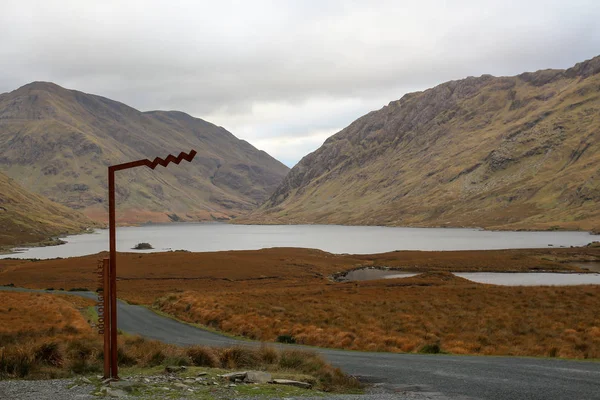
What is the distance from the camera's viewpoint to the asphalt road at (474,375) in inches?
566

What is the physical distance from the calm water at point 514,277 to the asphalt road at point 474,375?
49577 mm

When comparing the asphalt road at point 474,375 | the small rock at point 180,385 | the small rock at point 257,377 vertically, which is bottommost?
the asphalt road at point 474,375

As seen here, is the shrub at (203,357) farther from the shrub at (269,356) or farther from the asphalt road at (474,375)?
the asphalt road at (474,375)

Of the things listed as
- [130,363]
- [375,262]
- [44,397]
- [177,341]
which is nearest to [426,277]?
[375,262]

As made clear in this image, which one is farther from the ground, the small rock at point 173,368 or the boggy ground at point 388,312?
the small rock at point 173,368

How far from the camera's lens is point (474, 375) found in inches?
663

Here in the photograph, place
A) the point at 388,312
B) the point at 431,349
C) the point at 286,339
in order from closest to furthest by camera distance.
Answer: the point at 431,349, the point at 286,339, the point at 388,312

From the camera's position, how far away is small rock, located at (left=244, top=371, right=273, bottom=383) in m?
15.2

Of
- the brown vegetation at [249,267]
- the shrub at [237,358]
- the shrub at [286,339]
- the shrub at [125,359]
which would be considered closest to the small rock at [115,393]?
the shrub at [125,359]

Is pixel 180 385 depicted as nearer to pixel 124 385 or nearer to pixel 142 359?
pixel 124 385

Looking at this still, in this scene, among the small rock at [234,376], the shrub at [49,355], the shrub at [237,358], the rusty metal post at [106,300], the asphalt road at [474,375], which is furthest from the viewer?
the shrub at [237,358]

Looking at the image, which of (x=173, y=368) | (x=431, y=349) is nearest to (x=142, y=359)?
(x=173, y=368)

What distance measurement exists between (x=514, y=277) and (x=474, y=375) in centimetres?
6361

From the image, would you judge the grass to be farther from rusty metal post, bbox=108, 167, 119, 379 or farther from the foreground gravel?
rusty metal post, bbox=108, 167, 119, 379
